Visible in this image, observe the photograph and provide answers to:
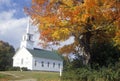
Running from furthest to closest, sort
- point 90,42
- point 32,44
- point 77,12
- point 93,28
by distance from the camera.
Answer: point 32,44
point 90,42
point 93,28
point 77,12

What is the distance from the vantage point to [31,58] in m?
94.3

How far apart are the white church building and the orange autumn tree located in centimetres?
6663

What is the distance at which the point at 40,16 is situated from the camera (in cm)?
2720

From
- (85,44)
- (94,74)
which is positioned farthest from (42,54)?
(94,74)

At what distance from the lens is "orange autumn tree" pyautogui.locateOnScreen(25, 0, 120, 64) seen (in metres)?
24.8

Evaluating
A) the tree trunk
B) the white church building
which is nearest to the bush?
the tree trunk

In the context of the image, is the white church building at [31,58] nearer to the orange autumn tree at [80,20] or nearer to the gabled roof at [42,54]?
the gabled roof at [42,54]

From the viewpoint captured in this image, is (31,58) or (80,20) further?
(31,58)

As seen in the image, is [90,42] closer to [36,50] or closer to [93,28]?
[93,28]

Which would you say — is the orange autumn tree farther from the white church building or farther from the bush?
the white church building

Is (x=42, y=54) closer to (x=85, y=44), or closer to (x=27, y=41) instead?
(x=27, y=41)

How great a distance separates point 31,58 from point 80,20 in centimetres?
7063

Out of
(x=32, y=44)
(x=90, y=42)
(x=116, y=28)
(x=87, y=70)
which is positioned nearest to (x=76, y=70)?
(x=87, y=70)

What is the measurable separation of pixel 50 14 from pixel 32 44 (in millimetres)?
73042
